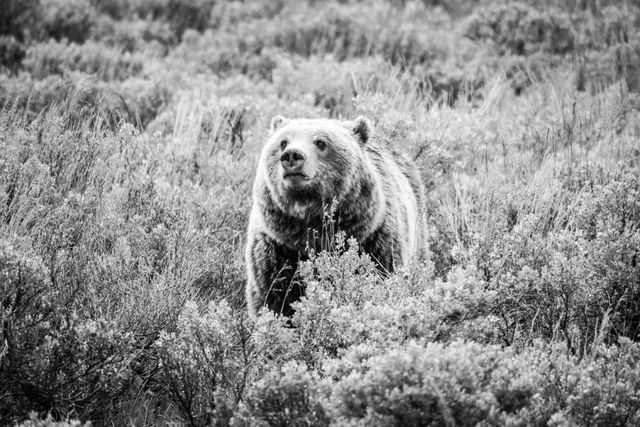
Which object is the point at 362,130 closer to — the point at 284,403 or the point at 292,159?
the point at 292,159

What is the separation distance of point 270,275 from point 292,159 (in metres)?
0.84

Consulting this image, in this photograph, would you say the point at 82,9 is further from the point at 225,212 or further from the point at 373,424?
the point at 373,424

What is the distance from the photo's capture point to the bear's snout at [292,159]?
158 inches

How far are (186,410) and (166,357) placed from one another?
1.00 feet

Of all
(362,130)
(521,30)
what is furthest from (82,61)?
(521,30)

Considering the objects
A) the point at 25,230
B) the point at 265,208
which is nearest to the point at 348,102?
the point at 265,208

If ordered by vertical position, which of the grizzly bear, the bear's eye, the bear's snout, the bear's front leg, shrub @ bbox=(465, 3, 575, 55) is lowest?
the bear's front leg

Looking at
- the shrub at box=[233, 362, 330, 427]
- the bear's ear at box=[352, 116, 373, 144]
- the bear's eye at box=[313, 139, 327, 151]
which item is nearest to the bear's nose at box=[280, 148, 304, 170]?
the bear's eye at box=[313, 139, 327, 151]

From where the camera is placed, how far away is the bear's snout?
400 centimetres

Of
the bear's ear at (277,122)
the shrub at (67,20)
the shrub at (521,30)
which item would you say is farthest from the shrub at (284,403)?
the shrub at (67,20)

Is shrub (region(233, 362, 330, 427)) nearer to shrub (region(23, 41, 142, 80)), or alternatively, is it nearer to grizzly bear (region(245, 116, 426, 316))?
grizzly bear (region(245, 116, 426, 316))

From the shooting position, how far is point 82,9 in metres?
11.9

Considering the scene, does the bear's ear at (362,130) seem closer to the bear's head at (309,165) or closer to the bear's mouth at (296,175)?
the bear's head at (309,165)

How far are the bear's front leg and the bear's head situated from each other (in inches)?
11.9
